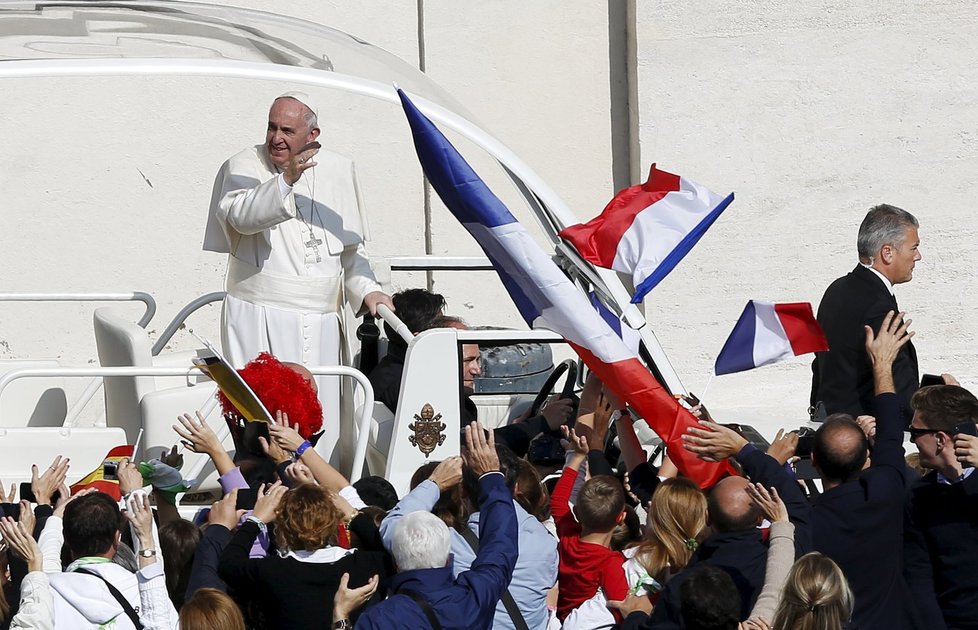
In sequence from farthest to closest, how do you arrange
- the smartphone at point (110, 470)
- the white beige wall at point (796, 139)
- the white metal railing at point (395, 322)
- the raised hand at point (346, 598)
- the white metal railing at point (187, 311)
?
1. the white beige wall at point (796, 139)
2. the white metal railing at point (187, 311)
3. the white metal railing at point (395, 322)
4. the smartphone at point (110, 470)
5. the raised hand at point (346, 598)

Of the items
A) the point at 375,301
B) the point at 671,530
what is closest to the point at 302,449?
the point at 671,530

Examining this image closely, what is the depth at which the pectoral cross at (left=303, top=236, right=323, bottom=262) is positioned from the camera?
6.89m

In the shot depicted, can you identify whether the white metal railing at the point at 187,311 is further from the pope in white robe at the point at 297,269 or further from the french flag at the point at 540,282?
the french flag at the point at 540,282

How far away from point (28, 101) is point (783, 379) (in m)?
5.20

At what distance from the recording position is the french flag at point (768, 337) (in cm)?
579

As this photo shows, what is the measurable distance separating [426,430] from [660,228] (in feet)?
3.63

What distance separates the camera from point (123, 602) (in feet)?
15.1

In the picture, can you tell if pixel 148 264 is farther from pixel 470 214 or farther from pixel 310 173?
pixel 470 214

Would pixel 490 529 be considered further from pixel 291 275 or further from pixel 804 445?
pixel 291 275

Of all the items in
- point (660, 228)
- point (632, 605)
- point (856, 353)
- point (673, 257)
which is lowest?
point (632, 605)

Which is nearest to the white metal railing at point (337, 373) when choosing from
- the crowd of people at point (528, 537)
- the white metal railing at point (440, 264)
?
the crowd of people at point (528, 537)

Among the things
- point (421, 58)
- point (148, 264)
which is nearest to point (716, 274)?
point (421, 58)

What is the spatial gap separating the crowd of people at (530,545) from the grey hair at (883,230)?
1.08 meters

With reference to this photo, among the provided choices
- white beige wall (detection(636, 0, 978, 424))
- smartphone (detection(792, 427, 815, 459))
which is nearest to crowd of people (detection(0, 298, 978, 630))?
smartphone (detection(792, 427, 815, 459))
